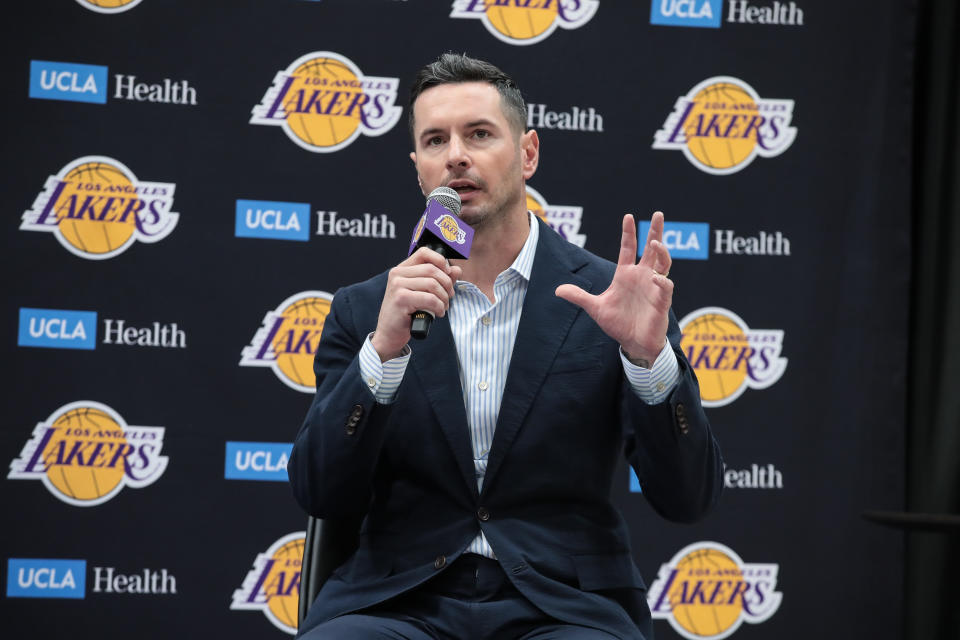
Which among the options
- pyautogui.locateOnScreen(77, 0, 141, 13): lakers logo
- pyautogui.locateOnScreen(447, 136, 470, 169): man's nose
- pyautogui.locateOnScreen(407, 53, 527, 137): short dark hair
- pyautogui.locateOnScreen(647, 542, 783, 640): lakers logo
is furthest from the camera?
pyautogui.locateOnScreen(647, 542, 783, 640): lakers logo

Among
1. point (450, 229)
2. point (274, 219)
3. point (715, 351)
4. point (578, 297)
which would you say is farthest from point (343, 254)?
point (578, 297)

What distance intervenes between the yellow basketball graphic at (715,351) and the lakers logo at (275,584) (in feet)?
5.53

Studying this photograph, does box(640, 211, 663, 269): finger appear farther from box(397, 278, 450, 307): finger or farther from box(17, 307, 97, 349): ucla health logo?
box(17, 307, 97, 349): ucla health logo

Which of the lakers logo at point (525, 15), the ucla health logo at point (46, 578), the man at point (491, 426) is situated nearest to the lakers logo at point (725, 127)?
the lakers logo at point (525, 15)

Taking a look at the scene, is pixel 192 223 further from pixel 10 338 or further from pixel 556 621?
pixel 556 621

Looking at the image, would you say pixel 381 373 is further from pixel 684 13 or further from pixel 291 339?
pixel 684 13

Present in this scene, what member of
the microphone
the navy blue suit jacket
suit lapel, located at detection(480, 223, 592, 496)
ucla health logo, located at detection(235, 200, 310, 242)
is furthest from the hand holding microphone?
ucla health logo, located at detection(235, 200, 310, 242)

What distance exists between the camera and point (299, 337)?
12.0ft

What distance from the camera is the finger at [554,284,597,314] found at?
1.81m

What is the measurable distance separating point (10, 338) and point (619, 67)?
8.35 ft

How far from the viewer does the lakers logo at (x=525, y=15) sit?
3732 millimetres

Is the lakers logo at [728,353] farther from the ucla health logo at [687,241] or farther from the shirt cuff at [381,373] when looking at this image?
the shirt cuff at [381,373]

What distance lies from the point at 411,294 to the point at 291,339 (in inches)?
80.8

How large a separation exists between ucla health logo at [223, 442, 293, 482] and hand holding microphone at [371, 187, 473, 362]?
1.92 m
